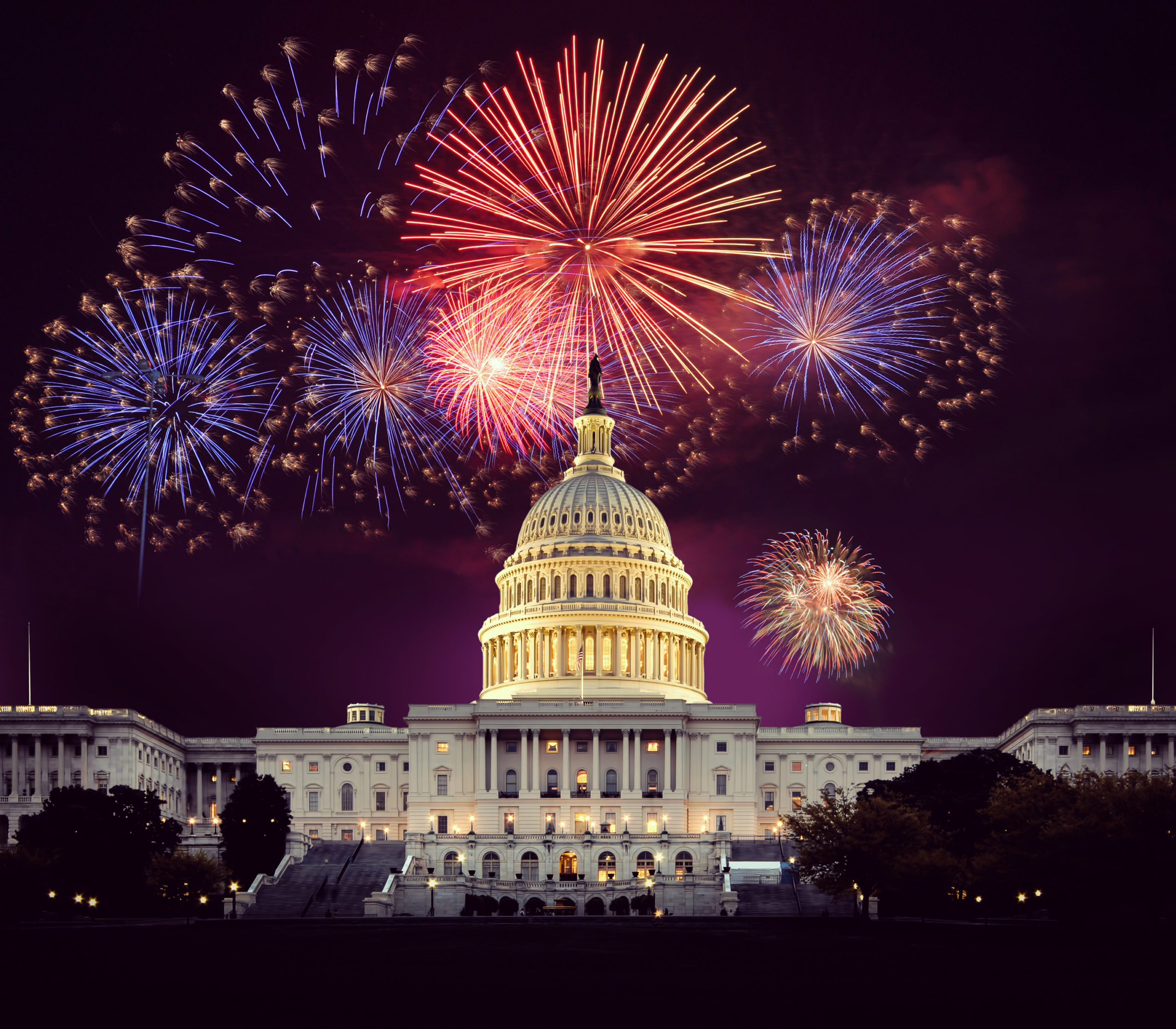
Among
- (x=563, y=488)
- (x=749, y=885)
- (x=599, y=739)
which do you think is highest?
(x=563, y=488)

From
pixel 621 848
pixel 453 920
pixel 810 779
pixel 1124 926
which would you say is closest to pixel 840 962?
pixel 1124 926

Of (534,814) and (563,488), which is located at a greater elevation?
(563,488)

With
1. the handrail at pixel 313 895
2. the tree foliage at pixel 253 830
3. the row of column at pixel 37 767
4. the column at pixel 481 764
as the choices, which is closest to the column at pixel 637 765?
the column at pixel 481 764

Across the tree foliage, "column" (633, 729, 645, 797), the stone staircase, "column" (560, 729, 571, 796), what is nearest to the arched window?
the stone staircase

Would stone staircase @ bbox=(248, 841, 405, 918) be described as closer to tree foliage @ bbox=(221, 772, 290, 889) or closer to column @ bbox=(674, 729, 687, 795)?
tree foliage @ bbox=(221, 772, 290, 889)

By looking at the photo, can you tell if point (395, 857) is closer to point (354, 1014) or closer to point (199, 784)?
point (199, 784)

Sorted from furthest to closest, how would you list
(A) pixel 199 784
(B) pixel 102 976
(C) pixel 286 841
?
1. (A) pixel 199 784
2. (C) pixel 286 841
3. (B) pixel 102 976
